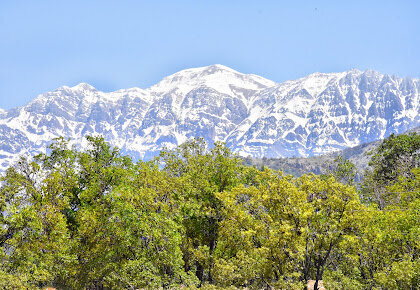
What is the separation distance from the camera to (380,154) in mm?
72125

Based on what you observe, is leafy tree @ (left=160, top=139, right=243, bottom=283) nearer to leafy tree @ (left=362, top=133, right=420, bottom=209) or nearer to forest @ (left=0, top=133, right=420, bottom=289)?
forest @ (left=0, top=133, right=420, bottom=289)

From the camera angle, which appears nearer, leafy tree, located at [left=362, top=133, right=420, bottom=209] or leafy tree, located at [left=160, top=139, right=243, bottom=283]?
leafy tree, located at [left=160, top=139, right=243, bottom=283]

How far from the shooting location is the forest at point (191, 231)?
24953 mm

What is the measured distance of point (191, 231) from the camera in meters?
39.0

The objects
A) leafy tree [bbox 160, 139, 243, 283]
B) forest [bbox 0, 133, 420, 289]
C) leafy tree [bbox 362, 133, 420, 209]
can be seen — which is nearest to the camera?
forest [bbox 0, 133, 420, 289]

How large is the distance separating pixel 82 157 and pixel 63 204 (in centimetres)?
835

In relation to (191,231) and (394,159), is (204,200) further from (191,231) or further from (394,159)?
(394,159)

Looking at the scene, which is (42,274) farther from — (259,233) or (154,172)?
(259,233)

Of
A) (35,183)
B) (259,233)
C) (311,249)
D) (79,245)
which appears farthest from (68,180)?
(311,249)

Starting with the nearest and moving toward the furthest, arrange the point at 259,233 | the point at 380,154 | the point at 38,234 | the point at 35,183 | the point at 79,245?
the point at 259,233 < the point at 38,234 < the point at 79,245 < the point at 35,183 < the point at 380,154

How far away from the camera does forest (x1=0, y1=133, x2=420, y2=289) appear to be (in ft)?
81.9

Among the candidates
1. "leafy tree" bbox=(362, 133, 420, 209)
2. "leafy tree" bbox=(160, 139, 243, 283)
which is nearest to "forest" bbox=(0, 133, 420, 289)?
"leafy tree" bbox=(160, 139, 243, 283)

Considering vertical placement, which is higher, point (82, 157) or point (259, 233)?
point (82, 157)

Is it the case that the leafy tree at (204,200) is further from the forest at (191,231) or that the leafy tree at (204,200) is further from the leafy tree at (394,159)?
the leafy tree at (394,159)
